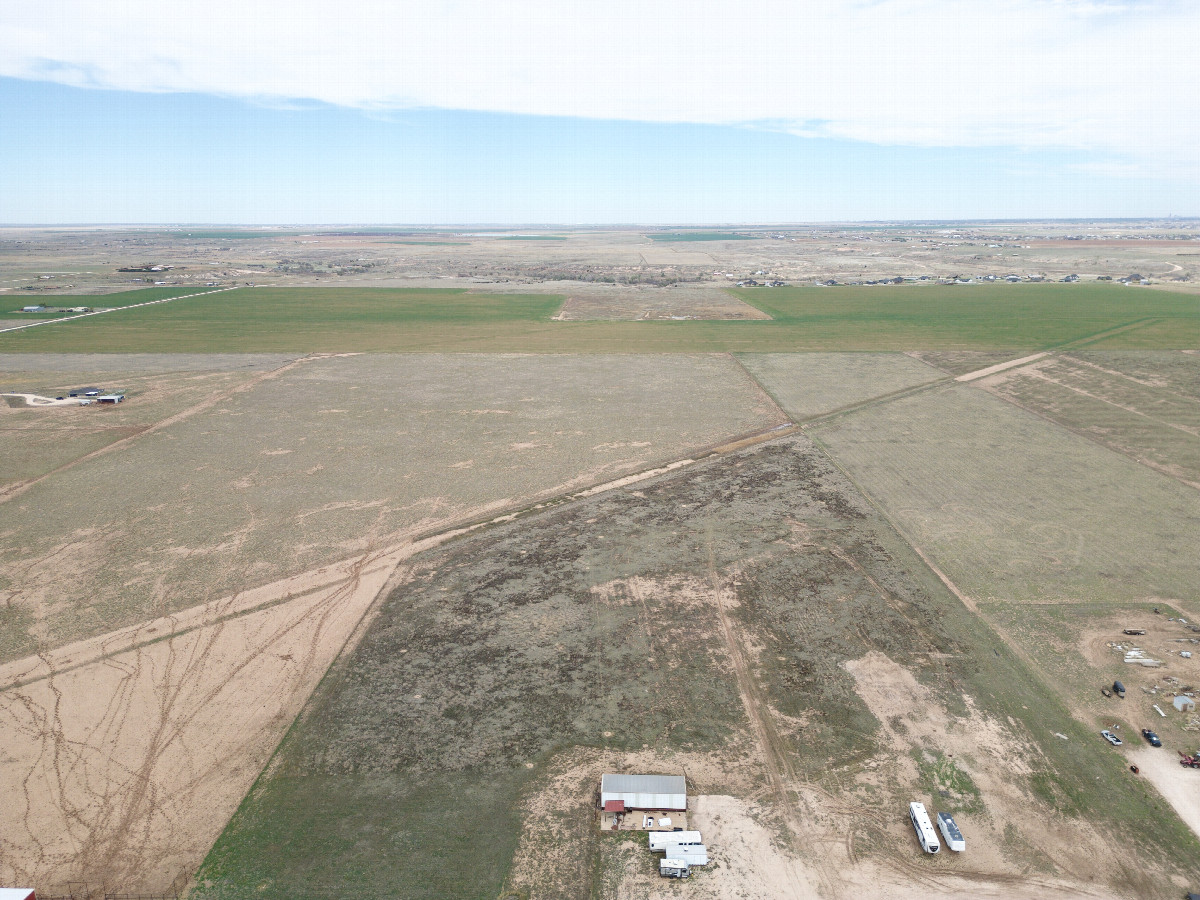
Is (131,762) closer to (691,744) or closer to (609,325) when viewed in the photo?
(691,744)

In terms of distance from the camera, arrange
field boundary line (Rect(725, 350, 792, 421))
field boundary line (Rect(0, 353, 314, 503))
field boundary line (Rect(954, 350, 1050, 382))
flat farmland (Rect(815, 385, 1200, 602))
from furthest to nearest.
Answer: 1. field boundary line (Rect(954, 350, 1050, 382))
2. field boundary line (Rect(725, 350, 792, 421))
3. field boundary line (Rect(0, 353, 314, 503))
4. flat farmland (Rect(815, 385, 1200, 602))

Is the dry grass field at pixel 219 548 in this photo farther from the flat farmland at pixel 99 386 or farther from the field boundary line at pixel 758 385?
the field boundary line at pixel 758 385

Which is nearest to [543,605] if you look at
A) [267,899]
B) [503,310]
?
[267,899]

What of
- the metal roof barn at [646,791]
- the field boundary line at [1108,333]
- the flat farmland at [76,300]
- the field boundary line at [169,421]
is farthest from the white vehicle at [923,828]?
the flat farmland at [76,300]

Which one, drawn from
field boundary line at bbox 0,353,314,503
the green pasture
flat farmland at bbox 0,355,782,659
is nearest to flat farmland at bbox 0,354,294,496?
field boundary line at bbox 0,353,314,503

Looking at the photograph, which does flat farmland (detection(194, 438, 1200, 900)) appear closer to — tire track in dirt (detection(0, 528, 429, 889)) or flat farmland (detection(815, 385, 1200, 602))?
tire track in dirt (detection(0, 528, 429, 889))

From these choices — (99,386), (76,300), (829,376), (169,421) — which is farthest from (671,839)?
(76,300)
